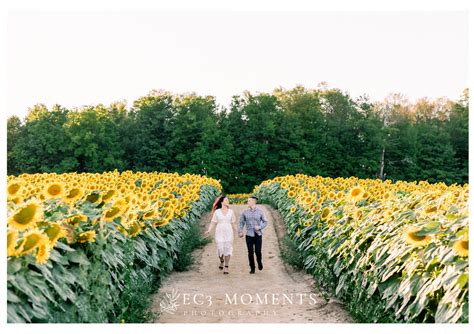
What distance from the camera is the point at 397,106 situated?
4619 cm

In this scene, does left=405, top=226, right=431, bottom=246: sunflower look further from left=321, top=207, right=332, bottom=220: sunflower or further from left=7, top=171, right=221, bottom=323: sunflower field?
left=321, top=207, right=332, bottom=220: sunflower

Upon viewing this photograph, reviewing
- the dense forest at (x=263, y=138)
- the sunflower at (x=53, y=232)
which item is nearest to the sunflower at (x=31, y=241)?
the sunflower at (x=53, y=232)

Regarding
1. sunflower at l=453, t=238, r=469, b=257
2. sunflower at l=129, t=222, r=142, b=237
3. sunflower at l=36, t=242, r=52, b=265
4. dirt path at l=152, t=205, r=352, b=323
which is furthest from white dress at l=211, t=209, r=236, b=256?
sunflower at l=453, t=238, r=469, b=257

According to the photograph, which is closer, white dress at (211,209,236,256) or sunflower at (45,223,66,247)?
sunflower at (45,223,66,247)

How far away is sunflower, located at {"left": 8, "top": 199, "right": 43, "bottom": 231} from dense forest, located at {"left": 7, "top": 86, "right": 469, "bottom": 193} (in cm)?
3581

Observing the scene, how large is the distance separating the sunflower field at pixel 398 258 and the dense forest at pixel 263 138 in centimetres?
3288

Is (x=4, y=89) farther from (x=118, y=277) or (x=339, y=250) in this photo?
(x=339, y=250)

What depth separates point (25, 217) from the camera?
4219 millimetres

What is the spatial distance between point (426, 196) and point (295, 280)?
285 centimetres

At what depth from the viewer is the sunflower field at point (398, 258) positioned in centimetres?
453

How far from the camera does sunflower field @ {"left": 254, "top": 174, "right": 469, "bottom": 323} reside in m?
4.53

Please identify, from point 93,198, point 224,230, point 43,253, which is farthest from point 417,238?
point 224,230

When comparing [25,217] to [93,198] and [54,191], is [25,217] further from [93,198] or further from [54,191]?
[93,198]

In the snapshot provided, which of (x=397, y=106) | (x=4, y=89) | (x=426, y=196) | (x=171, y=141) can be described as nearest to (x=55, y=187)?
(x=4, y=89)
